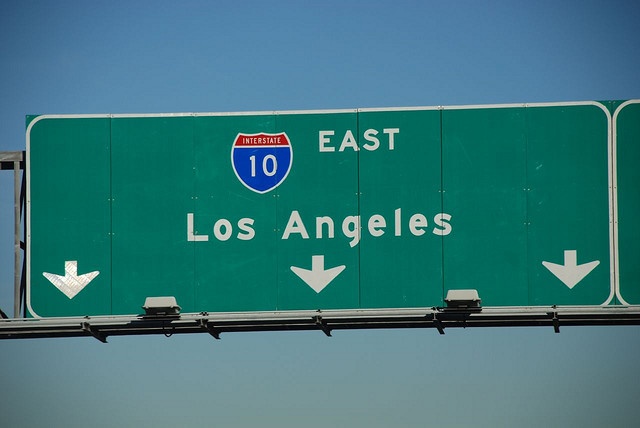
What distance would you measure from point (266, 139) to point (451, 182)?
390cm

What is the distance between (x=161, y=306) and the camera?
36.5 metres

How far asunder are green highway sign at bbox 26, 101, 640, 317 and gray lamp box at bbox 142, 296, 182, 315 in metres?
0.41

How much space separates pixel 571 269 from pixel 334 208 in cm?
495

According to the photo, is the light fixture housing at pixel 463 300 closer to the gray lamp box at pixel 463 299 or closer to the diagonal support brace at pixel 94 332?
the gray lamp box at pixel 463 299

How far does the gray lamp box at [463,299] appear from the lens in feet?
118

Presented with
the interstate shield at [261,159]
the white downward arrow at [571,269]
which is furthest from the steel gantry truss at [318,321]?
the interstate shield at [261,159]

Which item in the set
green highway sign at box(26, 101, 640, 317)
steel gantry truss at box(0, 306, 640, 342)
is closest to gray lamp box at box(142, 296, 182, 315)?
steel gantry truss at box(0, 306, 640, 342)

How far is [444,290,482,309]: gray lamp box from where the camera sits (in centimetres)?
3600

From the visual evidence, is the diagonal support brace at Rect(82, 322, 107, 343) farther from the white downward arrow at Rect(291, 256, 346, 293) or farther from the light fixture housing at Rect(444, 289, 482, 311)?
the light fixture housing at Rect(444, 289, 482, 311)

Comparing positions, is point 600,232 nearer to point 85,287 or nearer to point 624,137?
point 624,137

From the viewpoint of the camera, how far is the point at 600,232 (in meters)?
36.4

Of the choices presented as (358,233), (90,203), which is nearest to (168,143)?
(90,203)

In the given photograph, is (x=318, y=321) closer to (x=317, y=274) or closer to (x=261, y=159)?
(x=317, y=274)

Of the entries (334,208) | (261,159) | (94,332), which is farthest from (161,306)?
(334,208)
